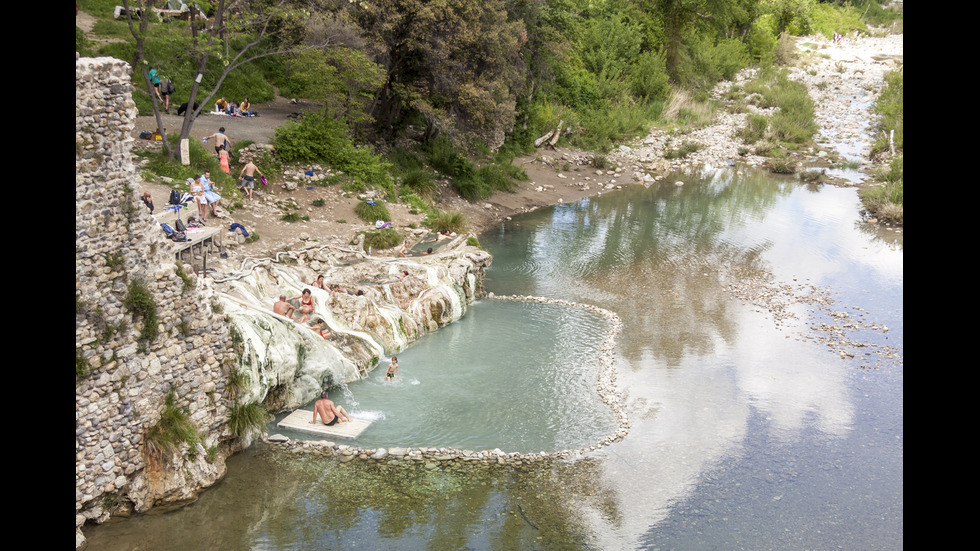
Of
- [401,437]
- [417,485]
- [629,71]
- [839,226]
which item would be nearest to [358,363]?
[401,437]

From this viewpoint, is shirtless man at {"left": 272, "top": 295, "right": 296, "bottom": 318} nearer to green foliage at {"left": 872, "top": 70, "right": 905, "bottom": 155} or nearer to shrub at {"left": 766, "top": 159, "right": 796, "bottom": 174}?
shrub at {"left": 766, "top": 159, "right": 796, "bottom": 174}

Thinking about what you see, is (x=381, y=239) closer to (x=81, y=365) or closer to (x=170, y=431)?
(x=170, y=431)

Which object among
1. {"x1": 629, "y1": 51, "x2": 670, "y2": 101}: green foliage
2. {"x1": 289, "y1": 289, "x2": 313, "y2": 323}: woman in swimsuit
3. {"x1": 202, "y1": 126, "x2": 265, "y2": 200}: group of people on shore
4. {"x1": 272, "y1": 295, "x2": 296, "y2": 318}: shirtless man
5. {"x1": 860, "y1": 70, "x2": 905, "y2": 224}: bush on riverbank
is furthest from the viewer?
{"x1": 629, "y1": 51, "x2": 670, "y2": 101}: green foliage

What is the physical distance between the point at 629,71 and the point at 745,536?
4705 centimetres

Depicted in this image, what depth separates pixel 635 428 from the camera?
15.5 meters

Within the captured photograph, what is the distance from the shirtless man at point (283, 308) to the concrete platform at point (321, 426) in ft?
8.76

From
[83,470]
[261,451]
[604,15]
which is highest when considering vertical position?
[604,15]

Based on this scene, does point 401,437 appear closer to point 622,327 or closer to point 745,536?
point 745,536

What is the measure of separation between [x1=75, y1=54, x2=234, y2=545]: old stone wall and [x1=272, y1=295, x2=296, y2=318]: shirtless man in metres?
3.48

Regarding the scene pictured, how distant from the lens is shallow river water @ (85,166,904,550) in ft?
39.2

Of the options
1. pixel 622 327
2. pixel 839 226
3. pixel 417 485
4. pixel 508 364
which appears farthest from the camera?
pixel 839 226

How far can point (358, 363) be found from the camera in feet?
55.5

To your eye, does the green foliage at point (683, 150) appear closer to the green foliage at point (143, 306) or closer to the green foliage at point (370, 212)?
the green foliage at point (370, 212)

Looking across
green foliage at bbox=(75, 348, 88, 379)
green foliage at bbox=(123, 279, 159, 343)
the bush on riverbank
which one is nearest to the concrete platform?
green foliage at bbox=(123, 279, 159, 343)
